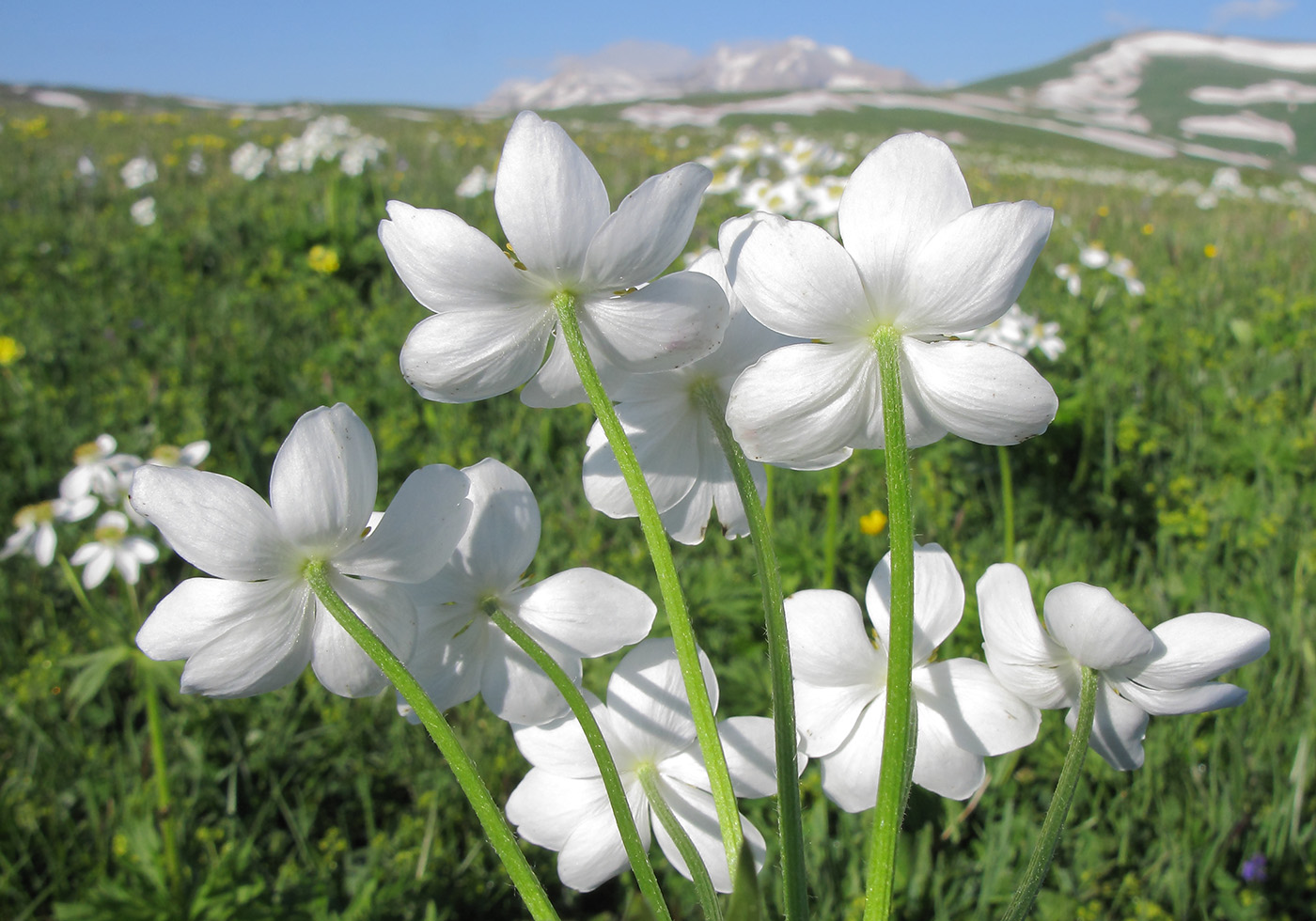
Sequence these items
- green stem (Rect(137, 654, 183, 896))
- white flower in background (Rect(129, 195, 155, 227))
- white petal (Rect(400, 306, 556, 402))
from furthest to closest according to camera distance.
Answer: white flower in background (Rect(129, 195, 155, 227))
green stem (Rect(137, 654, 183, 896))
white petal (Rect(400, 306, 556, 402))

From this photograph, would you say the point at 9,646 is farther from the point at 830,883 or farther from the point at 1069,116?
the point at 1069,116

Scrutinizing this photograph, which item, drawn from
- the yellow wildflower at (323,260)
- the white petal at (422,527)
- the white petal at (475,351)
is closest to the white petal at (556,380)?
the white petal at (475,351)

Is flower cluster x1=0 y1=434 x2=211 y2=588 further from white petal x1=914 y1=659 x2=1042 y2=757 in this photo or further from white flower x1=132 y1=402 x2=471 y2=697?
white petal x1=914 y1=659 x2=1042 y2=757

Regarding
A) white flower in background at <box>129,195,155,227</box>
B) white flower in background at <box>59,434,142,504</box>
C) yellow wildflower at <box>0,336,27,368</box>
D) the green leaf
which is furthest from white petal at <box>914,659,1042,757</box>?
white flower in background at <box>129,195,155,227</box>

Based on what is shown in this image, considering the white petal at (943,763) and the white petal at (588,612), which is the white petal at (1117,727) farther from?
the white petal at (588,612)

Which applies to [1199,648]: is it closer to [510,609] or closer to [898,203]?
[898,203]

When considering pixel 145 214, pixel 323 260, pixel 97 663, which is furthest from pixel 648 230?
pixel 145 214
